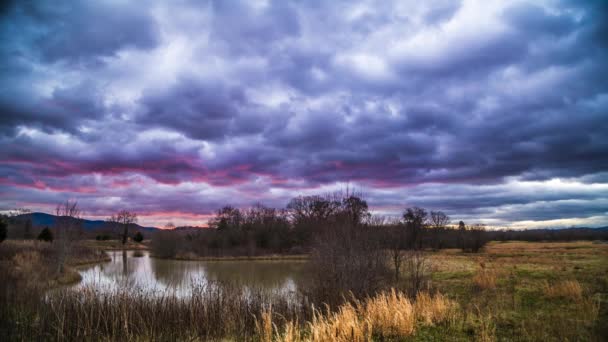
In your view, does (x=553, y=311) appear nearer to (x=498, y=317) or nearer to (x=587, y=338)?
(x=498, y=317)

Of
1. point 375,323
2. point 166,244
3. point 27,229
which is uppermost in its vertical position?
point 375,323

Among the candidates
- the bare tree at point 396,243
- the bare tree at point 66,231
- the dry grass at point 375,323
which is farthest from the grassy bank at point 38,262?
the dry grass at point 375,323

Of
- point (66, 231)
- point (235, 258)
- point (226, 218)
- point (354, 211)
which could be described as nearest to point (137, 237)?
point (226, 218)

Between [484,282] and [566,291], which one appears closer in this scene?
[566,291]

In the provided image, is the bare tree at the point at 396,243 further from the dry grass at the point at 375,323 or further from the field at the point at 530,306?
the dry grass at the point at 375,323

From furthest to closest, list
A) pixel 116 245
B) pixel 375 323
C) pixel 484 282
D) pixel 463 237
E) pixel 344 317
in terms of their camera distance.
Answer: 1. pixel 116 245
2. pixel 463 237
3. pixel 484 282
4. pixel 375 323
5. pixel 344 317

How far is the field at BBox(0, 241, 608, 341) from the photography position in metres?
8.31

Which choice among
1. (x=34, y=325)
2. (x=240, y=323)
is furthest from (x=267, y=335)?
(x=34, y=325)

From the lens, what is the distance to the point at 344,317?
8344 millimetres

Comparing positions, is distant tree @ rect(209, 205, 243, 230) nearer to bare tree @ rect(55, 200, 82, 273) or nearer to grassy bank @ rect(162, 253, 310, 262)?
grassy bank @ rect(162, 253, 310, 262)

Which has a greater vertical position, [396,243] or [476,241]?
[396,243]

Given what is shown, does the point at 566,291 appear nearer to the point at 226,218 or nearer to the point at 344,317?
the point at 344,317

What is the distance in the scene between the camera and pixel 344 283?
13.3 metres

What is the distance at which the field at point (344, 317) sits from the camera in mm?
8312
